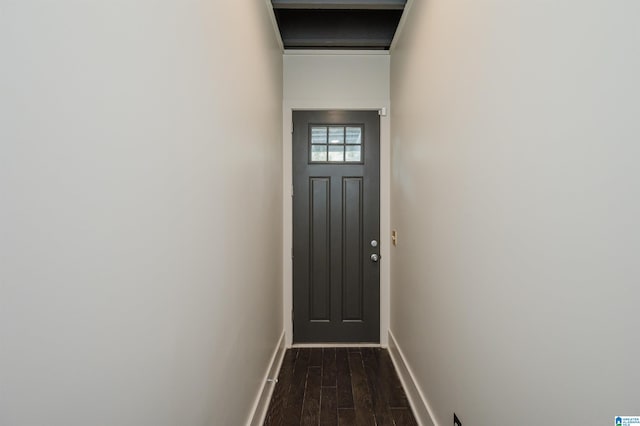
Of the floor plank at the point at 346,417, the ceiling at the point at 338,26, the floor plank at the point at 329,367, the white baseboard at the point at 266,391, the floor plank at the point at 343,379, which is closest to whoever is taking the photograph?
the white baseboard at the point at 266,391

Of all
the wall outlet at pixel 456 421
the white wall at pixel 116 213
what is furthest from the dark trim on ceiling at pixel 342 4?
the wall outlet at pixel 456 421

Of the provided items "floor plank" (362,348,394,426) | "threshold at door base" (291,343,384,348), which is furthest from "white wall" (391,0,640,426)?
"threshold at door base" (291,343,384,348)

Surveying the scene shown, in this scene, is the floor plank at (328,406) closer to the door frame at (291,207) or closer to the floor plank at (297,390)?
the floor plank at (297,390)

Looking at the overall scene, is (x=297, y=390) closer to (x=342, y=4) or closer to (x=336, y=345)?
(x=336, y=345)

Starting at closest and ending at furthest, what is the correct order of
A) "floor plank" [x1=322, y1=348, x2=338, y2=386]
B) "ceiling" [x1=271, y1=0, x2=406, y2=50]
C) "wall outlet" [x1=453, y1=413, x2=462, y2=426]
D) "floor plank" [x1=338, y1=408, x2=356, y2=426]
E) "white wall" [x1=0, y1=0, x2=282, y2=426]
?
"white wall" [x1=0, y1=0, x2=282, y2=426]
"wall outlet" [x1=453, y1=413, x2=462, y2=426]
"floor plank" [x1=338, y1=408, x2=356, y2=426]
"floor plank" [x1=322, y1=348, x2=338, y2=386]
"ceiling" [x1=271, y1=0, x2=406, y2=50]

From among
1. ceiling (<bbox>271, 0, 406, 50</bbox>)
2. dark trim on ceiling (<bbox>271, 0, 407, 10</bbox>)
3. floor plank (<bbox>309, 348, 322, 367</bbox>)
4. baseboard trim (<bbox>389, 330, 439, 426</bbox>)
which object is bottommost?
floor plank (<bbox>309, 348, 322, 367</bbox>)

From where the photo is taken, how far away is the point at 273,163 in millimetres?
2777

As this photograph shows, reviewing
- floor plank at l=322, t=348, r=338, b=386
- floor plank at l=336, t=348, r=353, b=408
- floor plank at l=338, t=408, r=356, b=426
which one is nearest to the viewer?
floor plank at l=338, t=408, r=356, b=426

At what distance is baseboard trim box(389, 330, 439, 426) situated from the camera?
6.70ft

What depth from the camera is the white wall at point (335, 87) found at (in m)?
3.28

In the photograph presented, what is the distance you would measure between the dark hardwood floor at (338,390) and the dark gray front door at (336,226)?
0.97ft

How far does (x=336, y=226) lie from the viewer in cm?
335

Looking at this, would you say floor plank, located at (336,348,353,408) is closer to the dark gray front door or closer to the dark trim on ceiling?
the dark gray front door

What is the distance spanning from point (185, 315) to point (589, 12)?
1.37 metres
